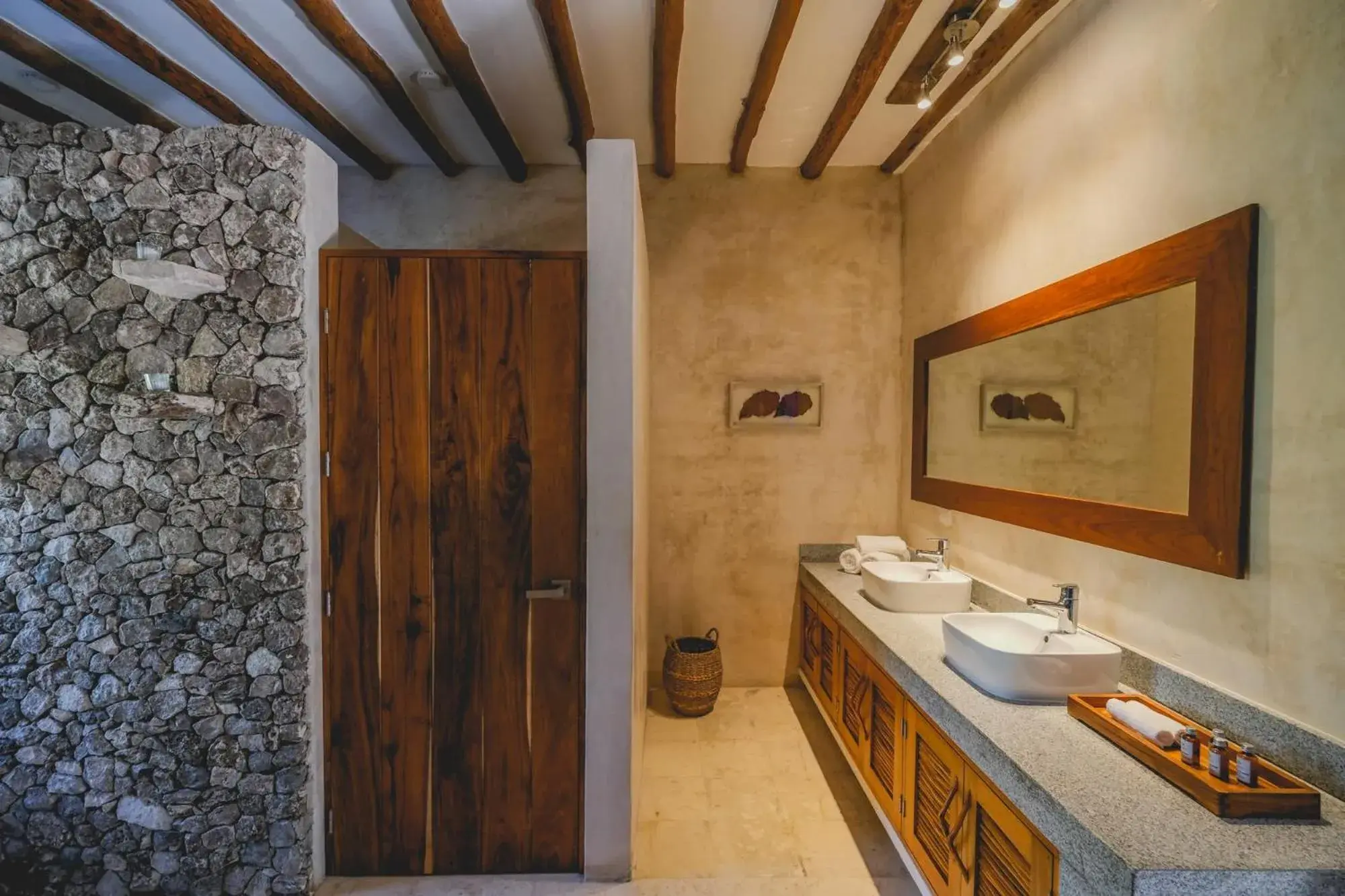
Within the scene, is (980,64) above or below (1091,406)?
above

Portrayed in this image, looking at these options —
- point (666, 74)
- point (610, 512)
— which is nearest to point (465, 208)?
point (666, 74)

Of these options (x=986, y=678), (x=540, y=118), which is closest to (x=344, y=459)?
(x=540, y=118)

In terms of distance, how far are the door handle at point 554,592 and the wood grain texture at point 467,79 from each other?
2153mm

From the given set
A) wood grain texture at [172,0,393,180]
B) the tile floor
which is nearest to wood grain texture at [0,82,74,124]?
wood grain texture at [172,0,393,180]

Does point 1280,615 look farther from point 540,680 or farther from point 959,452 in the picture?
point 540,680

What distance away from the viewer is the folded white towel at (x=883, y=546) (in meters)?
3.13

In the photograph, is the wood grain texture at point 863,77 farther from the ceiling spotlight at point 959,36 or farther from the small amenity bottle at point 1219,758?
the small amenity bottle at point 1219,758

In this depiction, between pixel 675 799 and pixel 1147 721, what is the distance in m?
1.84

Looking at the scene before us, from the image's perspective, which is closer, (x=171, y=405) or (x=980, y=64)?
(x=171, y=405)

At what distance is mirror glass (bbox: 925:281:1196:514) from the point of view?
1.61 m

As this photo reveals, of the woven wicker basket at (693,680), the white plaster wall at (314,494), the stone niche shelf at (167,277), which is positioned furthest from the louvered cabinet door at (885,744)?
the stone niche shelf at (167,277)

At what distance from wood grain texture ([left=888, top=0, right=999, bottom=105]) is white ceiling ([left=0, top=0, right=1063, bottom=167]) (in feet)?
0.11

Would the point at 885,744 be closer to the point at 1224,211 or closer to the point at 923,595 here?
the point at 923,595

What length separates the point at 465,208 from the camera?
3.51 metres
